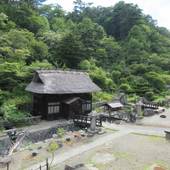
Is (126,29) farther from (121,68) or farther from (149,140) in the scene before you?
(149,140)

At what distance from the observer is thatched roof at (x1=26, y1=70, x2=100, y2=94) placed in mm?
25047

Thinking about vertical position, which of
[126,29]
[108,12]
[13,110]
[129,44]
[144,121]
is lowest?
[144,121]

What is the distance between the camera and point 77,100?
89.2 feet

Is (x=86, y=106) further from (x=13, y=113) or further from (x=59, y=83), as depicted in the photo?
(x=13, y=113)

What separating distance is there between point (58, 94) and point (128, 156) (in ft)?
→ 37.9

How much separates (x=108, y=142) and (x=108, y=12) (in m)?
57.5

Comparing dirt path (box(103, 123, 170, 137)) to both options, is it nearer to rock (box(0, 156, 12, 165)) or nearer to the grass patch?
the grass patch

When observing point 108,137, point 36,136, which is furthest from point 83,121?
point 36,136

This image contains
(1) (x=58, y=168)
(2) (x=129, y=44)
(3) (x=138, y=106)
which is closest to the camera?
(1) (x=58, y=168)

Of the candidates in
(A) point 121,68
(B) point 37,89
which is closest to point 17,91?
(B) point 37,89

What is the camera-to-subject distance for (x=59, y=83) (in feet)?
85.6

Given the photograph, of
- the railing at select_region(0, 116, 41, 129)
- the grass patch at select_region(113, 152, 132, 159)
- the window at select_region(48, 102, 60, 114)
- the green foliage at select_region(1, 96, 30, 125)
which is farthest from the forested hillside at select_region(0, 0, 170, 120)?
the grass patch at select_region(113, 152, 132, 159)

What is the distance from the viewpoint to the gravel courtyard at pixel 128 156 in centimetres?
1476

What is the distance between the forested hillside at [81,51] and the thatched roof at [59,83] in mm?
2419
